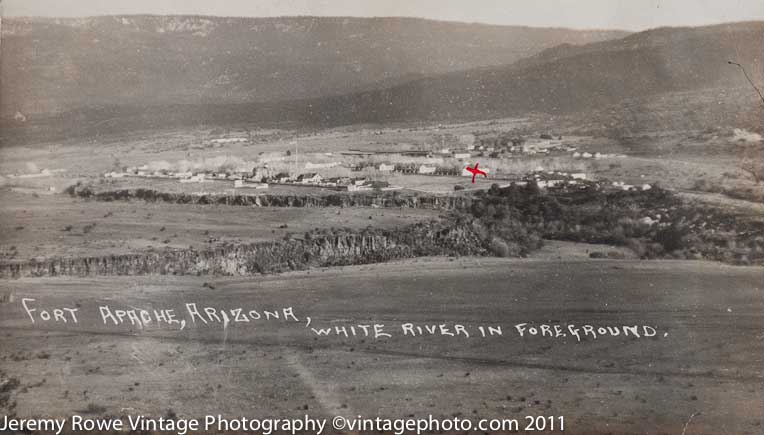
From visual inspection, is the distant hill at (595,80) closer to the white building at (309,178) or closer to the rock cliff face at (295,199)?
the white building at (309,178)

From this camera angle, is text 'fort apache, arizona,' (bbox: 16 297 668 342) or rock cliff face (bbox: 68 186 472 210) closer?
text 'fort apache, arizona,' (bbox: 16 297 668 342)

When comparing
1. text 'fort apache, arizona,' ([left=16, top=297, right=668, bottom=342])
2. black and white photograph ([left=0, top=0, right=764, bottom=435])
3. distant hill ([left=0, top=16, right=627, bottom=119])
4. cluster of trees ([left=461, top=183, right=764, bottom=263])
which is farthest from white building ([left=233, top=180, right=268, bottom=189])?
cluster of trees ([left=461, top=183, right=764, bottom=263])

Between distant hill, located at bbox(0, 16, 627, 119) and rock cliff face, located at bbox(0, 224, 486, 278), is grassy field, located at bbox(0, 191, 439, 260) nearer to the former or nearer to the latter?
rock cliff face, located at bbox(0, 224, 486, 278)

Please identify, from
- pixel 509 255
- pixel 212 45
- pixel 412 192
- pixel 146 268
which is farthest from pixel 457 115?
pixel 146 268

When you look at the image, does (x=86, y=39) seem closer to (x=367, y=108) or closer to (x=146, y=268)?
(x=146, y=268)

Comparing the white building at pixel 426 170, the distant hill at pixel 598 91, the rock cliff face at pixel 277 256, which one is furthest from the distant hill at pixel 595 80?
the rock cliff face at pixel 277 256
